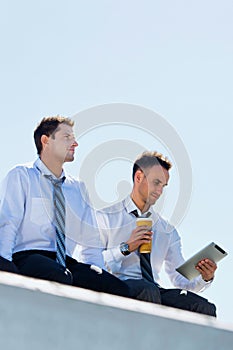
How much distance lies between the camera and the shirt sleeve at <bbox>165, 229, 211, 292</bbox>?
14.0 feet

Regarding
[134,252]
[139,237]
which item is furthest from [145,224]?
[134,252]

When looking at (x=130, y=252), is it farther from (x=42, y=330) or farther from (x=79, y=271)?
(x=42, y=330)

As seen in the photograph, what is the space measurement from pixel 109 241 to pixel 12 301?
166cm

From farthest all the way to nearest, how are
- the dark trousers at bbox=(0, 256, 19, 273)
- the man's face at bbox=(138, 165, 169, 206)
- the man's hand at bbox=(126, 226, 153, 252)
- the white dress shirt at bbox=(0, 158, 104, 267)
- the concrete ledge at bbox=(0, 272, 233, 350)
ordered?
the man's face at bbox=(138, 165, 169, 206) < the man's hand at bbox=(126, 226, 153, 252) < the white dress shirt at bbox=(0, 158, 104, 267) < the dark trousers at bbox=(0, 256, 19, 273) < the concrete ledge at bbox=(0, 272, 233, 350)

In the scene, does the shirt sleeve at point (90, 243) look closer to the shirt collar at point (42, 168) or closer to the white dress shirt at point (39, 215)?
the white dress shirt at point (39, 215)

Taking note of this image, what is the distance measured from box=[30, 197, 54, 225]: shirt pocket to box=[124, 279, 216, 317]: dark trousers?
0.46m

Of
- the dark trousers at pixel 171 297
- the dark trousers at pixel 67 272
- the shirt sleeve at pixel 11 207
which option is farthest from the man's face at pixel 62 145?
the dark trousers at pixel 171 297

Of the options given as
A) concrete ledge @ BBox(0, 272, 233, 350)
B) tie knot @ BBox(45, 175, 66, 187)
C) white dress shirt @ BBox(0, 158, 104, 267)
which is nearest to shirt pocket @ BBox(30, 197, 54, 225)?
white dress shirt @ BBox(0, 158, 104, 267)

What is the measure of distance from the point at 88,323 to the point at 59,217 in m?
1.32

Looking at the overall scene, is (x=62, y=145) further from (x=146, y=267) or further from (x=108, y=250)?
(x=146, y=267)

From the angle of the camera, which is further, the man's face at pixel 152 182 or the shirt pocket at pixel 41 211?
the man's face at pixel 152 182

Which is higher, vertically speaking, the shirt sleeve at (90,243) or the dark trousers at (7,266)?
the shirt sleeve at (90,243)

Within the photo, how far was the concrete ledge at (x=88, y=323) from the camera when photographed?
2553 millimetres

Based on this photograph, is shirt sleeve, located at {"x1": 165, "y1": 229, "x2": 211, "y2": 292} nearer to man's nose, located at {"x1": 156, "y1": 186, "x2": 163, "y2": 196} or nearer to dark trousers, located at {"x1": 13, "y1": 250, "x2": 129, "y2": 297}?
man's nose, located at {"x1": 156, "y1": 186, "x2": 163, "y2": 196}
